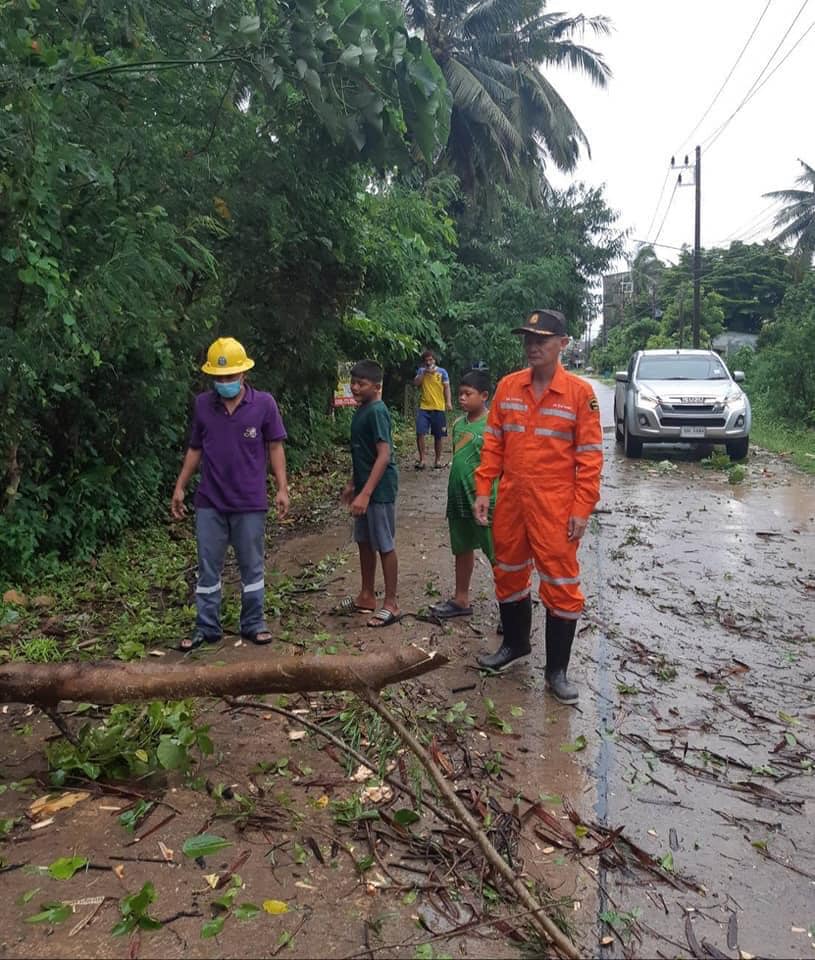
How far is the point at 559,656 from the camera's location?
14.1 ft

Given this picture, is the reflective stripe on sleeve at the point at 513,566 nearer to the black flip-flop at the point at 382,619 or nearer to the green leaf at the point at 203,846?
the black flip-flop at the point at 382,619

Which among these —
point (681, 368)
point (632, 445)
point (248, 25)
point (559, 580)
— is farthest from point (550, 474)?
point (681, 368)

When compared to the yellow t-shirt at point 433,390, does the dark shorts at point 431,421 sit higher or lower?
lower

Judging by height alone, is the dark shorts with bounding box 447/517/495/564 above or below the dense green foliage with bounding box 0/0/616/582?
below

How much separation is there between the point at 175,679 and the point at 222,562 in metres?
1.66

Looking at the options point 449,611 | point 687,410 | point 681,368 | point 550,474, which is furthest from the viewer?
point 681,368

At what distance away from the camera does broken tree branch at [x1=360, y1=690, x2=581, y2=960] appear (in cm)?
236

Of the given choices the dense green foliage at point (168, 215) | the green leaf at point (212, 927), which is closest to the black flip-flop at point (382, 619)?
the dense green foliage at point (168, 215)

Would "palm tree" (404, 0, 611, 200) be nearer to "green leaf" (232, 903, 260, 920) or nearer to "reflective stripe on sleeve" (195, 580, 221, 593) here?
"reflective stripe on sleeve" (195, 580, 221, 593)

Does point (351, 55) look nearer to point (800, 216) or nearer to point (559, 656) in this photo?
point (559, 656)

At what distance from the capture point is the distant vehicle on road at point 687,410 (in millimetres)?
12586

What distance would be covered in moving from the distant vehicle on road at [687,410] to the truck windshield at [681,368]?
16mm

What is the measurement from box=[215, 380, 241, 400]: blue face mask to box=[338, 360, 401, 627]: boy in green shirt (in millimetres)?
802

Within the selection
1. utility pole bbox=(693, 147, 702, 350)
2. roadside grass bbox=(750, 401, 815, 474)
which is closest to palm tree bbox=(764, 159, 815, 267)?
utility pole bbox=(693, 147, 702, 350)
